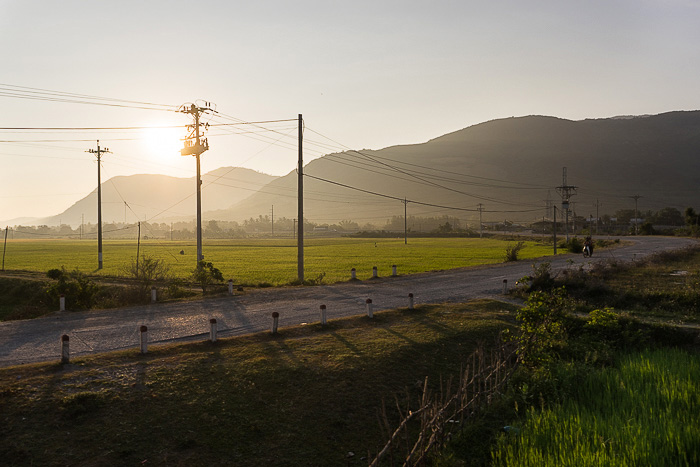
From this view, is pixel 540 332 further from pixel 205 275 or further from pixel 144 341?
pixel 205 275

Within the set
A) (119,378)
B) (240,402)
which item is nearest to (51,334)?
(119,378)

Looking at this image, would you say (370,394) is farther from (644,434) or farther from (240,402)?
(644,434)

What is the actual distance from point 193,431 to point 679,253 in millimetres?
51960

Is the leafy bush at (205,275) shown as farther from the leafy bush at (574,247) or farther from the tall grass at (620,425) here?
the leafy bush at (574,247)

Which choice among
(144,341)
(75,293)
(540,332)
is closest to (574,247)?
(540,332)

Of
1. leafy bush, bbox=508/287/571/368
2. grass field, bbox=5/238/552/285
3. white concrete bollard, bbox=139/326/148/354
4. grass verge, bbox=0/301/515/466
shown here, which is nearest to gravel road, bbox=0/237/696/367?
white concrete bollard, bbox=139/326/148/354

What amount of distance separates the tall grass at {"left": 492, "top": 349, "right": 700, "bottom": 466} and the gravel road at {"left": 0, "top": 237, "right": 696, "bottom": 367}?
32.9 ft

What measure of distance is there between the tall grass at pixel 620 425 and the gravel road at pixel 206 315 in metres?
10.0

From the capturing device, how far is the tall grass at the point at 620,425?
286 inches

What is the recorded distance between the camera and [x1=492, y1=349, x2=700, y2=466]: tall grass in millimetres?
7254

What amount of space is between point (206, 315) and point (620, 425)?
1523 centimetres

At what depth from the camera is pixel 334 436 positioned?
1047 cm

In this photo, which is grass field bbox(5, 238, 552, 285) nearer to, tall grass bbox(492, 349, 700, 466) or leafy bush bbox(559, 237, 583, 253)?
leafy bush bbox(559, 237, 583, 253)

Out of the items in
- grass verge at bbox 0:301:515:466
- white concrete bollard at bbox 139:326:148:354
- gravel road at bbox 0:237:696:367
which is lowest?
grass verge at bbox 0:301:515:466
